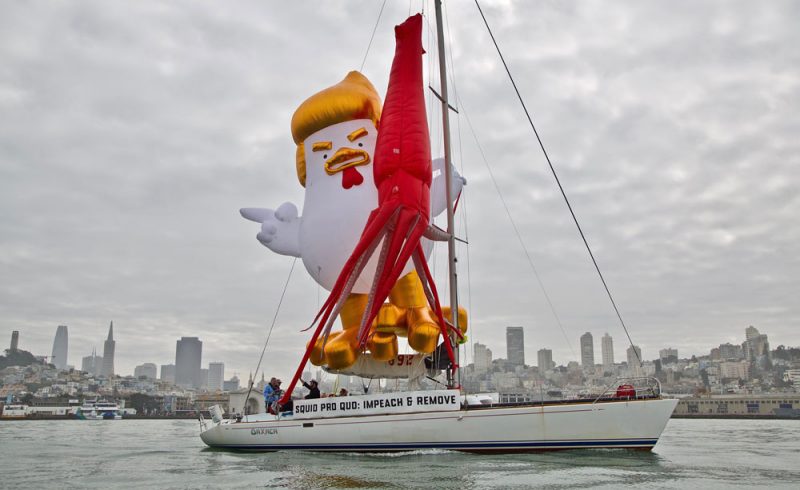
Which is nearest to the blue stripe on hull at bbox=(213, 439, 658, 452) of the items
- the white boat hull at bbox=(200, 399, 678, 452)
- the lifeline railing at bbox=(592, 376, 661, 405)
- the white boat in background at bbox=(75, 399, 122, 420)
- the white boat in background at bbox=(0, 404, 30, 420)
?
the white boat hull at bbox=(200, 399, 678, 452)

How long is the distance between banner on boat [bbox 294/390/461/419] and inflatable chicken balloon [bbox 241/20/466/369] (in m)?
0.97

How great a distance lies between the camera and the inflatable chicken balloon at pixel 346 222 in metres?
15.4

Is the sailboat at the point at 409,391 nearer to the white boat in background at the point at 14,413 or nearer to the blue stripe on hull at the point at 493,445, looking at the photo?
the blue stripe on hull at the point at 493,445

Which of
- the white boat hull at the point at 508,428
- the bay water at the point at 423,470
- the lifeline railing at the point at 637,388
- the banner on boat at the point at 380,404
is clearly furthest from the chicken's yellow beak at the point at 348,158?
the lifeline railing at the point at 637,388

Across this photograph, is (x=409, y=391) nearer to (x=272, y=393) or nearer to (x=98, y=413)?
(x=272, y=393)

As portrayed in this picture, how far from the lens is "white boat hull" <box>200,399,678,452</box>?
12.6 m

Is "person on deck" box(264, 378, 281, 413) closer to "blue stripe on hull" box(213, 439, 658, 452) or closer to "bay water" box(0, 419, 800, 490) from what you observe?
"bay water" box(0, 419, 800, 490)

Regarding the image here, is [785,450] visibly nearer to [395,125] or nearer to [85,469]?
[395,125]

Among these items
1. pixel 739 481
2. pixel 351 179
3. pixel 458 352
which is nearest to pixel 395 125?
pixel 351 179

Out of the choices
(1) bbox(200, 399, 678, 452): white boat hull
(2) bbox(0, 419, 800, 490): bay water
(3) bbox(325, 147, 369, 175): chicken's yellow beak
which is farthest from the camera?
(3) bbox(325, 147, 369, 175): chicken's yellow beak

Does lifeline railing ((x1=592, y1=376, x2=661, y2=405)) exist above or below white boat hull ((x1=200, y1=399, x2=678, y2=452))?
above

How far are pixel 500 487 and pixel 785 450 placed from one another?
1155cm

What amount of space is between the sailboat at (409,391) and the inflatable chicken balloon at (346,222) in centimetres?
8

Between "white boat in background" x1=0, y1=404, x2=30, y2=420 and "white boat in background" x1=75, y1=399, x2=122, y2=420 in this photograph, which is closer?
"white boat in background" x1=0, y1=404, x2=30, y2=420
